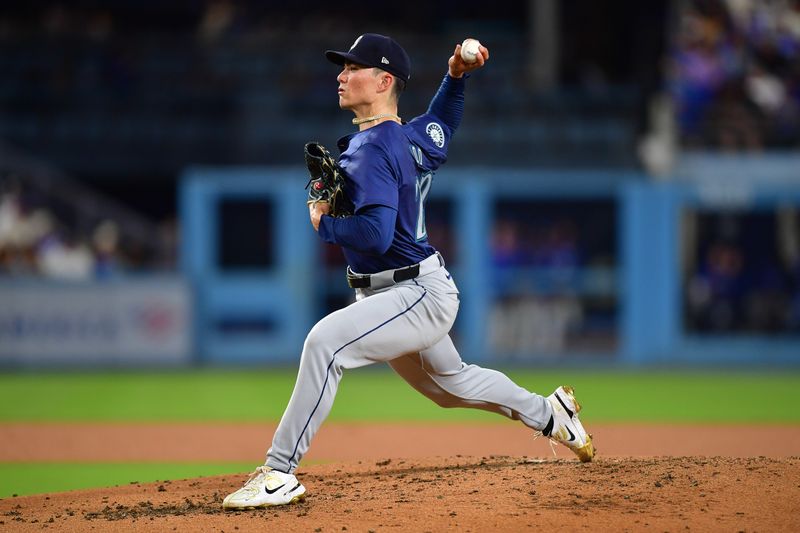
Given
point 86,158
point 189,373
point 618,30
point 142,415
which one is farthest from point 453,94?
point 618,30

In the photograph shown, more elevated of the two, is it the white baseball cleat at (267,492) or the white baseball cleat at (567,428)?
the white baseball cleat at (567,428)

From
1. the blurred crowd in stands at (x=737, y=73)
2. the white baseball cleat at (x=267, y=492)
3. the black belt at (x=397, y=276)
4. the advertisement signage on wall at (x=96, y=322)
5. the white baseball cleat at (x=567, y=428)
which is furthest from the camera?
the blurred crowd in stands at (x=737, y=73)

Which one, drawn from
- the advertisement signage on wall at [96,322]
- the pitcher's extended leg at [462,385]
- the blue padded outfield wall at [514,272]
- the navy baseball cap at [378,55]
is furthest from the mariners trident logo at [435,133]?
the advertisement signage on wall at [96,322]

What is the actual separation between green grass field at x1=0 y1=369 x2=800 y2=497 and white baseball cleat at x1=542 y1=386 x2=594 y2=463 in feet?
7.00

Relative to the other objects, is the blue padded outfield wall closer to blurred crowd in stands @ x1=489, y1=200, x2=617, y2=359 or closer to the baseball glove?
blurred crowd in stands @ x1=489, y1=200, x2=617, y2=359

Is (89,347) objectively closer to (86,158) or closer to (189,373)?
(189,373)

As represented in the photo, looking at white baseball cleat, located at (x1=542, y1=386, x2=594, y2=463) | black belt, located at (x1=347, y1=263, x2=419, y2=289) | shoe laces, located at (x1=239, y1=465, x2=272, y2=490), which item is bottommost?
shoe laces, located at (x1=239, y1=465, x2=272, y2=490)

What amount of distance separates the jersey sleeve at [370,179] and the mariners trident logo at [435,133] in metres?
0.42

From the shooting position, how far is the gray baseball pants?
4.86 meters

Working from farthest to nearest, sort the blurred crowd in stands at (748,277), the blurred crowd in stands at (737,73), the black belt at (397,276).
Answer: the blurred crowd in stands at (737,73), the blurred crowd in stands at (748,277), the black belt at (397,276)

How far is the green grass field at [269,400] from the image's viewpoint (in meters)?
7.15

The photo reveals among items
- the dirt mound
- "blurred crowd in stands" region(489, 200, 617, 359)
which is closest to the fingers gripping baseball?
the dirt mound

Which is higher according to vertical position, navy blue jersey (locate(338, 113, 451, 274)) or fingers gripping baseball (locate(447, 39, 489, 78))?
fingers gripping baseball (locate(447, 39, 489, 78))

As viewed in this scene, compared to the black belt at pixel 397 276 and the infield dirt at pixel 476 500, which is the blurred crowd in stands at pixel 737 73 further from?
the black belt at pixel 397 276
